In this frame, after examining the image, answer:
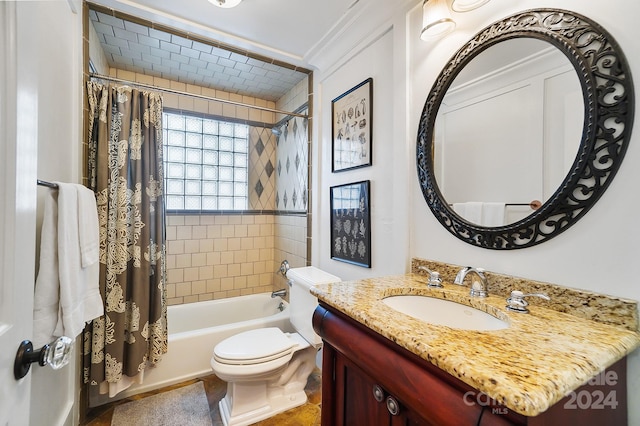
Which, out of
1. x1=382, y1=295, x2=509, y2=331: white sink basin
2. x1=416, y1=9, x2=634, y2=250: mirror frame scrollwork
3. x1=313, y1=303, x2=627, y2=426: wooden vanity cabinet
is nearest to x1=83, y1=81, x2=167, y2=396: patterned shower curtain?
x1=313, y1=303, x2=627, y2=426: wooden vanity cabinet

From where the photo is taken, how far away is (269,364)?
1550 millimetres

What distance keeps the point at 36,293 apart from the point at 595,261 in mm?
1920

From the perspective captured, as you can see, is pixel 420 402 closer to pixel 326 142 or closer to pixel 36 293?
pixel 36 293

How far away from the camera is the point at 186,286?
2.67 metres

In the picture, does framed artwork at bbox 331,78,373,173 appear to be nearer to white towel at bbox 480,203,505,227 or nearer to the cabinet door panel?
white towel at bbox 480,203,505,227

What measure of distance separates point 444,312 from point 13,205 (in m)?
1.30

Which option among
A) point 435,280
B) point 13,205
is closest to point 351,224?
point 435,280

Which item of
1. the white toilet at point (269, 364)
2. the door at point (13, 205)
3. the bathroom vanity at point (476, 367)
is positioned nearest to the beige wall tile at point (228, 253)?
the white toilet at point (269, 364)

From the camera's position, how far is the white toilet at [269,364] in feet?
5.00

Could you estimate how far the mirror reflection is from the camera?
90 cm

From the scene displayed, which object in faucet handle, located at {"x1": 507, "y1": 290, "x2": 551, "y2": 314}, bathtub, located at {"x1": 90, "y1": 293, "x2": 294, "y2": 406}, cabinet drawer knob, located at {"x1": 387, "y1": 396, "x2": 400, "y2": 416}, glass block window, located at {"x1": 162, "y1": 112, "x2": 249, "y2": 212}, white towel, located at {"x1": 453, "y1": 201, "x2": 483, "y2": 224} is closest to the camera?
cabinet drawer knob, located at {"x1": 387, "y1": 396, "x2": 400, "y2": 416}

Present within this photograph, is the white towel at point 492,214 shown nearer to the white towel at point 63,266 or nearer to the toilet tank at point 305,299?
the toilet tank at point 305,299

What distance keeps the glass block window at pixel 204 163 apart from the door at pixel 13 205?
2.13 meters

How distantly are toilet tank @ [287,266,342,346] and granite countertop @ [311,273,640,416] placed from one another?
0.79m
